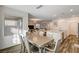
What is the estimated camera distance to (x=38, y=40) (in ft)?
5.76

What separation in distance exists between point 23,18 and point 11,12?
226 millimetres

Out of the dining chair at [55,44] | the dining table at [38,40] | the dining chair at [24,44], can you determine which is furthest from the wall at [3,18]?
the dining chair at [55,44]

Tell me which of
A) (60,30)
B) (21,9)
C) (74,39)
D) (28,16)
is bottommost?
(74,39)

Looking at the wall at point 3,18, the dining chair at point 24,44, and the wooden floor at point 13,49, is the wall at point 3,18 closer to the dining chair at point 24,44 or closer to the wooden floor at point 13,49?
the wooden floor at point 13,49

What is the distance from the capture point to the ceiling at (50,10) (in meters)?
1.73

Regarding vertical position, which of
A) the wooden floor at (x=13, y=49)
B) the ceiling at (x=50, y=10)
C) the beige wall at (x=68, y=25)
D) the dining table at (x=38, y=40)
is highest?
the ceiling at (x=50, y=10)

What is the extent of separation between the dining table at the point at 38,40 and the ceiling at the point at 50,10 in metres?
0.34

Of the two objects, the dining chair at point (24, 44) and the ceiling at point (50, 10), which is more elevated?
the ceiling at point (50, 10)

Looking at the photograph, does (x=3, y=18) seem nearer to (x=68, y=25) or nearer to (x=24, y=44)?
(x=24, y=44)

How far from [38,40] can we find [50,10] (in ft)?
1.86
